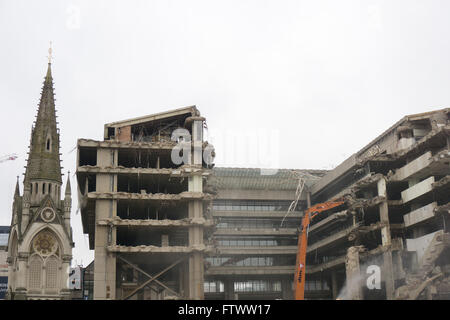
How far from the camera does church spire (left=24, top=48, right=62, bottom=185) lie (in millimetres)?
128625

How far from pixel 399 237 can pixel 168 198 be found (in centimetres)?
3604

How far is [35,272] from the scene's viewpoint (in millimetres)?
122438

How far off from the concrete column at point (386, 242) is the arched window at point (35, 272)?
206 feet

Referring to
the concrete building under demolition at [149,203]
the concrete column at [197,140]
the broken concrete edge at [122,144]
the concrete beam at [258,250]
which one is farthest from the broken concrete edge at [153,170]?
the concrete beam at [258,250]

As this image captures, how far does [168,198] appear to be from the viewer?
10044 cm

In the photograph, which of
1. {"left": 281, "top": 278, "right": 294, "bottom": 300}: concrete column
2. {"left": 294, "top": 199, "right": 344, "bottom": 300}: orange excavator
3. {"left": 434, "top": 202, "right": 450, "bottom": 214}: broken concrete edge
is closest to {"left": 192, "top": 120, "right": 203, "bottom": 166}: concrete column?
{"left": 294, "top": 199, "right": 344, "bottom": 300}: orange excavator

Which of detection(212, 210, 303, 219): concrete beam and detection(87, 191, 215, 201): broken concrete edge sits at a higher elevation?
detection(212, 210, 303, 219): concrete beam

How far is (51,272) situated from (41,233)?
7532mm

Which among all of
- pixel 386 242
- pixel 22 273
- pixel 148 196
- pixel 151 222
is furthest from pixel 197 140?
pixel 22 273

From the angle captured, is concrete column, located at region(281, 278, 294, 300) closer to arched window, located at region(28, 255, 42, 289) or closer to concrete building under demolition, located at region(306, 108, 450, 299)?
concrete building under demolition, located at region(306, 108, 450, 299)
